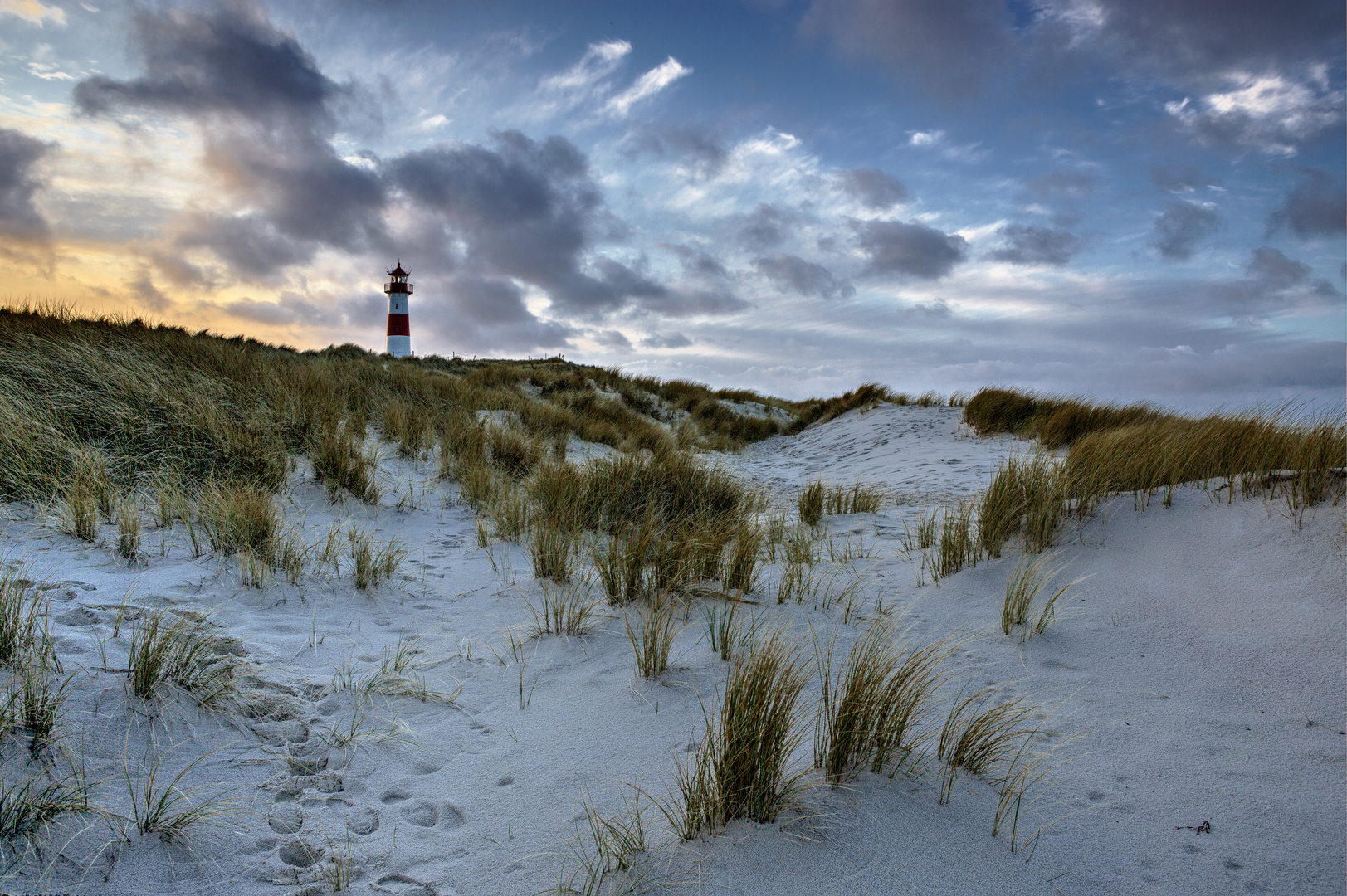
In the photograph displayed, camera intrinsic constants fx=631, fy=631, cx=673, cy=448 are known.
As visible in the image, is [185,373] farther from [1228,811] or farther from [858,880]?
[1228,811]

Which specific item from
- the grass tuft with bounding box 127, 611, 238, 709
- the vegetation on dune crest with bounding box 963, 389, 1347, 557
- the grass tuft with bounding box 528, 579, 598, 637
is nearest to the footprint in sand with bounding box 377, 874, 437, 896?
the grass tuft with bounding box 127, 611, 238, 709

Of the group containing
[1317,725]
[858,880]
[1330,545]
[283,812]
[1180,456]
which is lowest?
[283,812]

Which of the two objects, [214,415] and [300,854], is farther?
[214,415]

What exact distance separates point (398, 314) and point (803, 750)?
3942cm

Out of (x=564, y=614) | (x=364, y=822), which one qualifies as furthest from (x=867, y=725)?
(x=564, y=614)

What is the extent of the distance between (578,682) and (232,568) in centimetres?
237

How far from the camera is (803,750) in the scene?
7.00 feet

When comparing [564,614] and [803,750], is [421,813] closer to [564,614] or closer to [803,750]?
[803,750]

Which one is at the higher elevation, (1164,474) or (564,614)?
(1164,474)

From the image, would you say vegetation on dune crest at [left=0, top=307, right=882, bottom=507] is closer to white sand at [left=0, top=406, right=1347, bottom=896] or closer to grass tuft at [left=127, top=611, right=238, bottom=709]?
white sand at [left=0, top=406, right=1347, bottom=896]

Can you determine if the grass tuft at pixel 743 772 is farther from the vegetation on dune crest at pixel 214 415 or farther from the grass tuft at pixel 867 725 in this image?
the vegetation on dune crest at pixel 214 415

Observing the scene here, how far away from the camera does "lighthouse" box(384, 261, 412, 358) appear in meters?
35.9

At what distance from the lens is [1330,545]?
3.17m

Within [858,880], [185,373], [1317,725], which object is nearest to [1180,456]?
[1317,725]
